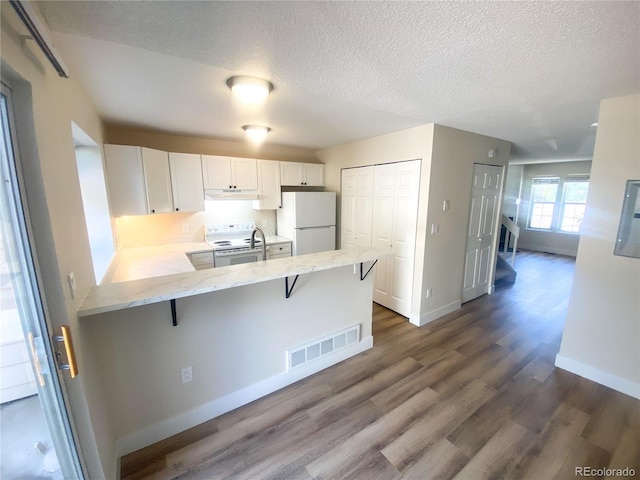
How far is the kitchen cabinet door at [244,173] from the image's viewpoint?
3721 millimetres

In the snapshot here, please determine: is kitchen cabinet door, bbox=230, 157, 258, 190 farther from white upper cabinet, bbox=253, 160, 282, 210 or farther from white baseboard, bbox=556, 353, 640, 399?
white baseboard, bbox=556, 353, 640, 399

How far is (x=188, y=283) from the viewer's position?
5.14 ft

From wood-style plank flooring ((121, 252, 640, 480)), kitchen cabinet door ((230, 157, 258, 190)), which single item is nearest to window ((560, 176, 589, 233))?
wood-style plank flooring ((121, 252, 640, 480))

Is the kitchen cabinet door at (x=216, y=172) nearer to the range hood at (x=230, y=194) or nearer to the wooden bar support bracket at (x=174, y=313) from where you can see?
the range hood at (x=230, y=194)

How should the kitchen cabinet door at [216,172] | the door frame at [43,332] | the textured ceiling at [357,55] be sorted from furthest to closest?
the kitchen cabinet door at [216,172] < the textured ceiling at [357,55] < the door frame at [43,332]

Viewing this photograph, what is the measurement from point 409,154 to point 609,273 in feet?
6.88

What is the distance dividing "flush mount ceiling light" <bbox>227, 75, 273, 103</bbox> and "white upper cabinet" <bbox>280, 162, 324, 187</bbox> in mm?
2251

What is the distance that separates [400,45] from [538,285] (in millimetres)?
5176

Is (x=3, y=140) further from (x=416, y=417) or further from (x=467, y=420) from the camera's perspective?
(x=467, y=420)

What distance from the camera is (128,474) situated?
1.54 metres

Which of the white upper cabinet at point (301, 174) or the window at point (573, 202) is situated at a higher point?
the white upper cabinet at point (301, 174)

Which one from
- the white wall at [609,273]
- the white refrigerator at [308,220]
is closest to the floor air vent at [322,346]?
the white refrigerator at [308,220]

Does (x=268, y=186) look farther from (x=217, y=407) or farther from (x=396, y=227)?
(x=217, y=407)

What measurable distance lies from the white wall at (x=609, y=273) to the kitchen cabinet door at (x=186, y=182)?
4121mm
